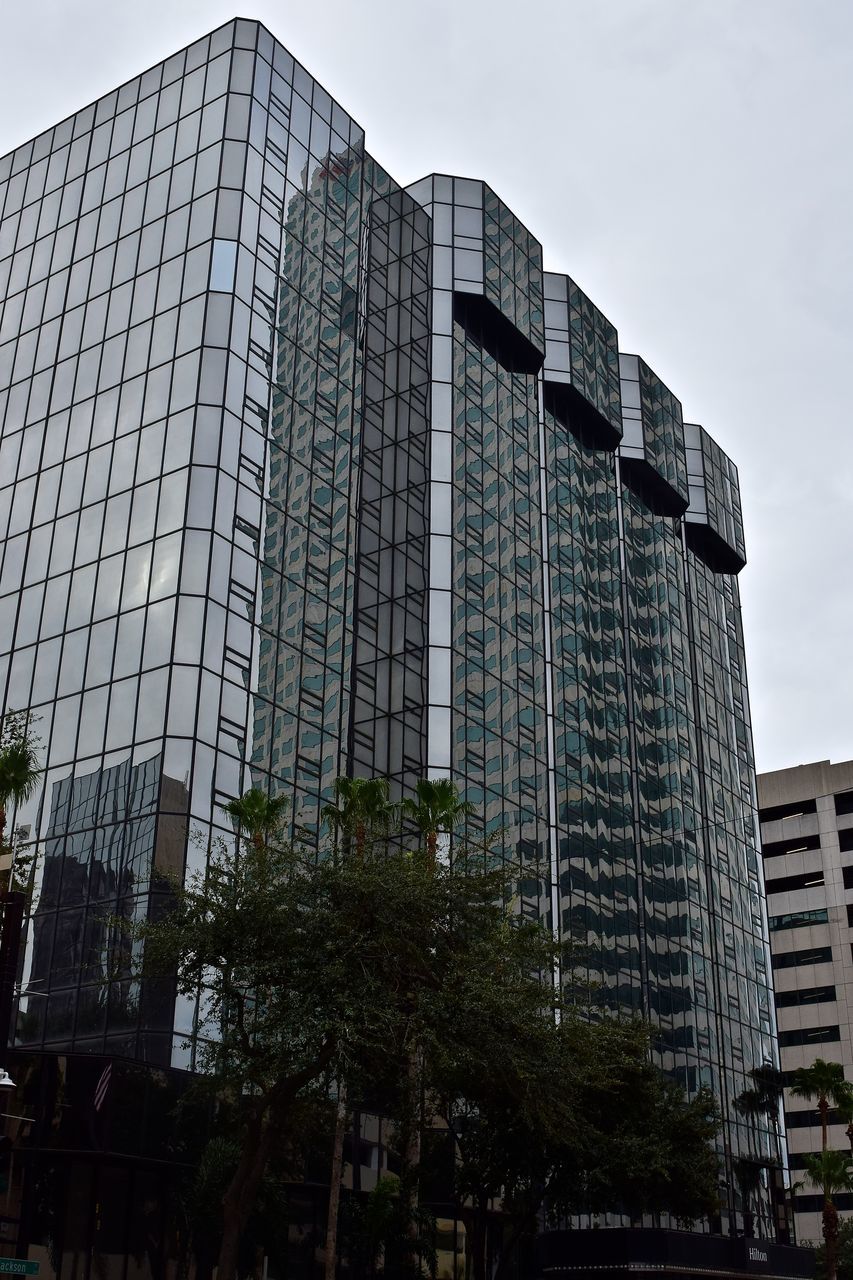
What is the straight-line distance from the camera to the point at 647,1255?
167 feet

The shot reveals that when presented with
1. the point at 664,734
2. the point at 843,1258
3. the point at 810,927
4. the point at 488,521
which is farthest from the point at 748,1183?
the point at 810,927

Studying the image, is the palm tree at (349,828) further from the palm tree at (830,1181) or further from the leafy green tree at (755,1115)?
the leafy green tree at (755,1115)

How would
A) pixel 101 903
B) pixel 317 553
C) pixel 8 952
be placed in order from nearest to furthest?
pixel 8 952
pixel 101 903
pixel 317 553

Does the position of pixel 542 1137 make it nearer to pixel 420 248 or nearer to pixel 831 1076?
pixel 831 1076

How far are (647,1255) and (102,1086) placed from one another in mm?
22309

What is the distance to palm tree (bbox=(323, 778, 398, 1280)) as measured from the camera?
39531 mm

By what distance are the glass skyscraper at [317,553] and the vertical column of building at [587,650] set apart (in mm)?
267

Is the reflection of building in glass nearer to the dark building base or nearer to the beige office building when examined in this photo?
the dark building base

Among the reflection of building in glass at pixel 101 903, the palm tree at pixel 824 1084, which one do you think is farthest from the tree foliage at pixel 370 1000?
the palm tree at pixel 824 1084

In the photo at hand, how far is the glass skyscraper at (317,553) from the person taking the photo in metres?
50.2

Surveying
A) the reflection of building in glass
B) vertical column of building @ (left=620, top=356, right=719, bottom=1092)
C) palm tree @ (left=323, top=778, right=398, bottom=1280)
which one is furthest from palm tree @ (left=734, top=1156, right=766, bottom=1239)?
the reflection of building in glass

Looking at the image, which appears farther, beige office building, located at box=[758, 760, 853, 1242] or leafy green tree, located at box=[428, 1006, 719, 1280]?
beige office building, located at box=[758, 760, 853, 1242]

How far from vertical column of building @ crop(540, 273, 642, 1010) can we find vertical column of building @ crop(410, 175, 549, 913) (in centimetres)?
184

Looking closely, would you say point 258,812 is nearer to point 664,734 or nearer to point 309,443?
point 309,443
